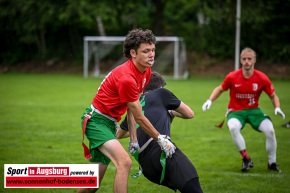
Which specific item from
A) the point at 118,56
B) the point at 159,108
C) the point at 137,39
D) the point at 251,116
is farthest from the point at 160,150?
the point at 118,56

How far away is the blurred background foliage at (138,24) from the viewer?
35031mm

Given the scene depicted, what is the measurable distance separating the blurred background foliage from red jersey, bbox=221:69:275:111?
79.3 feet

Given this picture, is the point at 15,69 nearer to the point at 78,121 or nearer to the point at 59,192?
the point at 78,121

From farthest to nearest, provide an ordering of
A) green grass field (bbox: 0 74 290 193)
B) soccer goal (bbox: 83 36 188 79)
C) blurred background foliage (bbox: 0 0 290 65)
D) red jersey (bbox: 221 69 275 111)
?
blurred background foliage (bbox: 0 0 290 65) → soccer goal (bbox: 83 36 188 79) → red jersey (bbox: 221 69 275 111) → green grass field (bbox: 0 74 290 193)

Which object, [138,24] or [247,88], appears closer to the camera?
[247,88]

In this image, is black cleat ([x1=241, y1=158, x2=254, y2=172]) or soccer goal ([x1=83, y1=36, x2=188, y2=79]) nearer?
A: black cleat ([x1=241, y1=158, x2=254, y2=172])

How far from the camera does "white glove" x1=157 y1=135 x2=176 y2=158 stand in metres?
5.77

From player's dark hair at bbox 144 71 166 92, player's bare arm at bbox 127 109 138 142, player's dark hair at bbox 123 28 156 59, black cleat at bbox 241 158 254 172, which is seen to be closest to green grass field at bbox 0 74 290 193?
black cleat at bbox 241 158 254 172

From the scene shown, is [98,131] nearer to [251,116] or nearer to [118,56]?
[251,116]

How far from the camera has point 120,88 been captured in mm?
5941

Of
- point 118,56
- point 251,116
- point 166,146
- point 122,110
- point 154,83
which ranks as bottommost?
point 118,56

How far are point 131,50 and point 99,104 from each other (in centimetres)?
72

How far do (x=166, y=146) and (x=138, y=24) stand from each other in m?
34.7

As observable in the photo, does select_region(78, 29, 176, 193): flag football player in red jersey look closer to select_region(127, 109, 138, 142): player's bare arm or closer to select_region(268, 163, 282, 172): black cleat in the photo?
select_region(127, 109, 138, 142): player's bare arm
